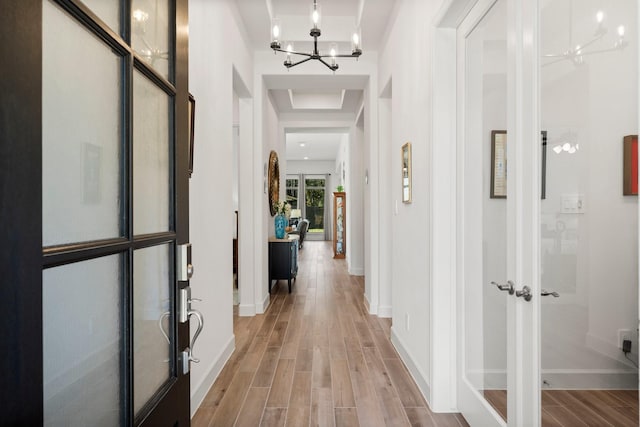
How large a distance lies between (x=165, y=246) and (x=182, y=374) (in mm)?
411

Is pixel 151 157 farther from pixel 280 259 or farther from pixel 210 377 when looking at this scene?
pixel 280 259

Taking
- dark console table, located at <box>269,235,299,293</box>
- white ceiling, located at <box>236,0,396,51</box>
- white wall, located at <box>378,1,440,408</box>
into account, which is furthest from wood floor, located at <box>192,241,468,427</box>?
white ceiling, located at <box>236,0,396,51</box>

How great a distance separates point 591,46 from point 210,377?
8.80 ft

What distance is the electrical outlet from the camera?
1.07 metres

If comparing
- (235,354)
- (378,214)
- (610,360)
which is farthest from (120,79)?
(378,214)

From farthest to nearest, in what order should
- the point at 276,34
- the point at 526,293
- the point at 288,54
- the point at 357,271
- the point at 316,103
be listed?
the point at 357,271 < the point at 316,103 < the point at 288,54 < the point at 276,34 < the point at 526,293

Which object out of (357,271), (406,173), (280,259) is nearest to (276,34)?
(406,173)

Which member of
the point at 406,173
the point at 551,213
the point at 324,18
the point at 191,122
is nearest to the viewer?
the point at 551,213

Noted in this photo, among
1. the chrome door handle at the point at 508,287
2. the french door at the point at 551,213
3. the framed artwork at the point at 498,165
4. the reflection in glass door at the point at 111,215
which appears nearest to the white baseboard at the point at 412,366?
the french door at the point at 551,213

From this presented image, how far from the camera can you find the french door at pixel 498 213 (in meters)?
1.54

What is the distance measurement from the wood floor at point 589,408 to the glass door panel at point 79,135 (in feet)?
4.56

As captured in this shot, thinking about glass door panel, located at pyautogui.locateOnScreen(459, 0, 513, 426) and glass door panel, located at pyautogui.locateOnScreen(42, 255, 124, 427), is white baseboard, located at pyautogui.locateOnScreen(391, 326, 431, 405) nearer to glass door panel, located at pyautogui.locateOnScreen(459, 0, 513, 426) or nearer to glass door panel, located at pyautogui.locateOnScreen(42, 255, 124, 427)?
glass door panel, located at pyautogui.locateOnScreen(459, 0, 513, 426)

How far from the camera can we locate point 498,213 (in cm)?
183

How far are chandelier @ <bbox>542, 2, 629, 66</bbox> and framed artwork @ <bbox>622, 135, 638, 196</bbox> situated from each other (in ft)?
0.85
